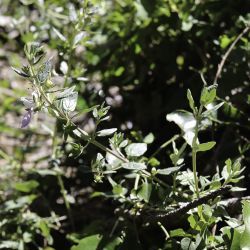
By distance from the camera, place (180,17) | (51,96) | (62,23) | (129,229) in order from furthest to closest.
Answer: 1. (62,23)
2. (180,17)
3. (129,229)
4. (51,96)

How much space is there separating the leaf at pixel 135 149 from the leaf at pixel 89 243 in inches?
8.8

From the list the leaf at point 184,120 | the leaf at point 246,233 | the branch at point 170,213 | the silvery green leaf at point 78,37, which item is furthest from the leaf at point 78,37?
the leaf at point 246,233

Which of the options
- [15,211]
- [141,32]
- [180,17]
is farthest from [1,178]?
[180,17]

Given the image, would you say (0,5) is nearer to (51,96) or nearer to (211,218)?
(51,96)

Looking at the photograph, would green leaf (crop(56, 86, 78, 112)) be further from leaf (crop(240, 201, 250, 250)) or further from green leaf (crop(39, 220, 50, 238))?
green leaf (crop(39, 220, 50, 238))

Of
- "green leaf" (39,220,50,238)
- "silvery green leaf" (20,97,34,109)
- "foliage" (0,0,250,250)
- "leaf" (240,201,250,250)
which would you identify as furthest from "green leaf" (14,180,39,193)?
"leaf" (240,201,250,250)

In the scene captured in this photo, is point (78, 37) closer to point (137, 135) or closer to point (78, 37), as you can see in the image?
point (78, 37)

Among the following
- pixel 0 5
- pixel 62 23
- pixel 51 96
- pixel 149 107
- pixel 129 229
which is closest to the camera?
pixel 51 96

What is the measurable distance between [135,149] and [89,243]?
9.3 inches

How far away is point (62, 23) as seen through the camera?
5.26ft

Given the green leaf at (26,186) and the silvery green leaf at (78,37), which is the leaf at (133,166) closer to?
the silvery green leaf at (78,37)

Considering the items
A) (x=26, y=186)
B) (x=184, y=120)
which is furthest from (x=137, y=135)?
(x=26, y=186)

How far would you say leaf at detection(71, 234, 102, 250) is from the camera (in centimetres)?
98

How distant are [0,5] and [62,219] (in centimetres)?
108
